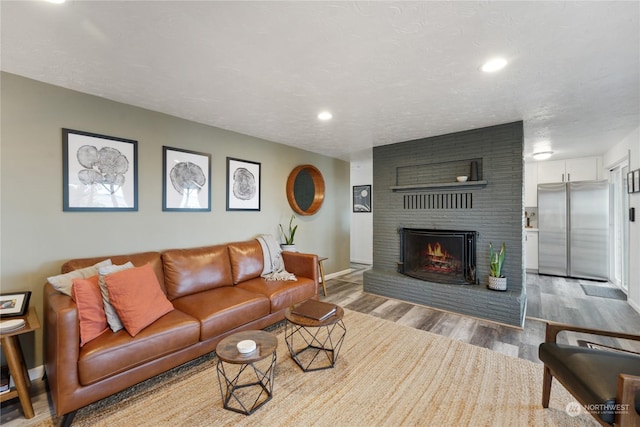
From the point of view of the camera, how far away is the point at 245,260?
3268 millimetres

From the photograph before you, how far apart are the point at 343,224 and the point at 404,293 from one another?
77.7 inches

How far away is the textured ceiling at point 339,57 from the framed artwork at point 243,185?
0.71m

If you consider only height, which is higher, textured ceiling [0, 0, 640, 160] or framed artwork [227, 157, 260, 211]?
textured ceiling [0, 0, 640, 160]

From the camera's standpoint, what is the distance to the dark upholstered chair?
119 cm

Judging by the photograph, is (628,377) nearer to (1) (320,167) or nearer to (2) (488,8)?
(2) (488,8)

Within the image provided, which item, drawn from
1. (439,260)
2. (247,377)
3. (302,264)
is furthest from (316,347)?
(439,260)

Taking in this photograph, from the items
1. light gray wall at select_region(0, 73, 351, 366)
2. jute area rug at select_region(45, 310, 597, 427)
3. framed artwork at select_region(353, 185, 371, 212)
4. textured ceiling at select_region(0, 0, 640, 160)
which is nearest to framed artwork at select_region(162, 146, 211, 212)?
light gray wall at select_region(0, 73, 351, 366)

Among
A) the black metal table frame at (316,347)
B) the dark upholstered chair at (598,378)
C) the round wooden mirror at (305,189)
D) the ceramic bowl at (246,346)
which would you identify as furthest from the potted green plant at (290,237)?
the dark upholstered chair at (598,378)

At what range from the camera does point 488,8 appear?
1428 millimetres

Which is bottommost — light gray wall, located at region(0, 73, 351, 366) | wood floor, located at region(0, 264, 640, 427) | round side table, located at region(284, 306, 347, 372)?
wood floor, located at region(0, 264, 640, 427)

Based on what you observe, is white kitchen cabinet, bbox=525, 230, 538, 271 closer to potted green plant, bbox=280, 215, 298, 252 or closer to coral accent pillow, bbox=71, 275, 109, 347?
potted green plant, bbox=280, 215, 298, 252

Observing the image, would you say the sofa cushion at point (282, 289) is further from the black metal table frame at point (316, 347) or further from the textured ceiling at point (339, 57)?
the textured ceiling at point (339, 57)

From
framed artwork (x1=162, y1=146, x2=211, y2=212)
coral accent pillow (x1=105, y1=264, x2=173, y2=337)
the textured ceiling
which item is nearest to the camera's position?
the textured ceiling

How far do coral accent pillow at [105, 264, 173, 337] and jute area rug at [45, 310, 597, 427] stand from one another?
0.50 meters
